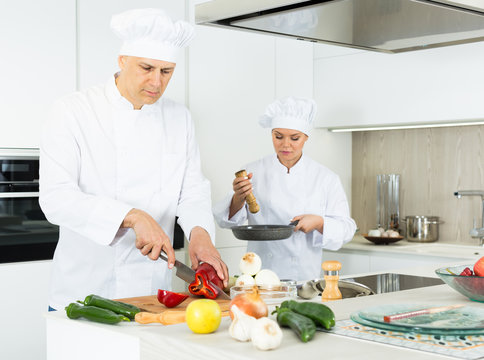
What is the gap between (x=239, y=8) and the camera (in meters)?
2.01

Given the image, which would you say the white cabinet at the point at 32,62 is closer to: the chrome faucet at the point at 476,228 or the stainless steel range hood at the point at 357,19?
the stainless steel range hood at the point at 357,19

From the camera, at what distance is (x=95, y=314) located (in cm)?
161

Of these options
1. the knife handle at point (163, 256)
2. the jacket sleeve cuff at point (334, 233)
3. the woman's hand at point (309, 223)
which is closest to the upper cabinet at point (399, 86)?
the jacket sleeve cuff at point (334, 233)

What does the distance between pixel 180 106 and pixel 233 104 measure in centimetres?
133

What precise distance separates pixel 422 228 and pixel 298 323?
9.05ft

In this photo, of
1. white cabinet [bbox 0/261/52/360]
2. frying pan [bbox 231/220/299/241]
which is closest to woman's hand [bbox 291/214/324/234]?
frying pan [bbox 231/220/299/241]

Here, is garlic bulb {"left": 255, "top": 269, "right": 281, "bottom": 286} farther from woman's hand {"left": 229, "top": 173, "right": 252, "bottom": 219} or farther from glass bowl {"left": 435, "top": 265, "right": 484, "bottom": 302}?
woman's hand {"left": 229, "top": 173, "right": 252, "bottom": 219}

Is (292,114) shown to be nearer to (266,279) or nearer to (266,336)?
(266,279)

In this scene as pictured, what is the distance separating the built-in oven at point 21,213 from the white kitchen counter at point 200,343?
1.27m

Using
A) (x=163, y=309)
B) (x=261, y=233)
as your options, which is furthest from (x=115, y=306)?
(x=261, y=233)

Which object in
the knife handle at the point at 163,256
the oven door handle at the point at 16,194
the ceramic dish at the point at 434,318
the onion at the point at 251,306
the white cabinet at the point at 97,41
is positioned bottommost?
the ceramic dish at the point at 434,318

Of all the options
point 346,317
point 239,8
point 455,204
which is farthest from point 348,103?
point 346,317

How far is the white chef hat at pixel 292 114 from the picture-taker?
3.03m

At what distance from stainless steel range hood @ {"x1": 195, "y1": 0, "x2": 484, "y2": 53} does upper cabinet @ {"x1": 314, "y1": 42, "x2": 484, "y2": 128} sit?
954mm
